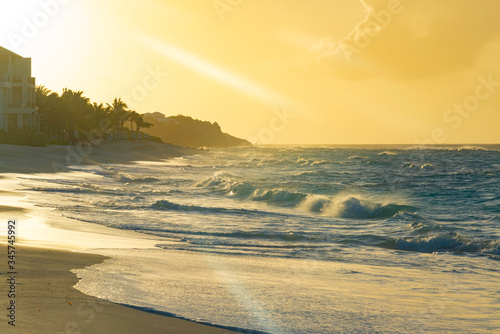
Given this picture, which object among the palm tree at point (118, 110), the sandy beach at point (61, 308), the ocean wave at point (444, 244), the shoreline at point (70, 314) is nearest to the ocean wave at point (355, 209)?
the ocean wave at point (444, 244)

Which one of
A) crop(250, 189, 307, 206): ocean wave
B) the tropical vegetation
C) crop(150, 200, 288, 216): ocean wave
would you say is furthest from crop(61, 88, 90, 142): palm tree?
crop(150, 200, 288, 216): ocean wave

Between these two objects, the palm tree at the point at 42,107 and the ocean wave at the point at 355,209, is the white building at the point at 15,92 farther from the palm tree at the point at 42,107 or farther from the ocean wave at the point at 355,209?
the ocean wave at the point at 355,209

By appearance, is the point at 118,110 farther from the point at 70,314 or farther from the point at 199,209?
the point at 70,314

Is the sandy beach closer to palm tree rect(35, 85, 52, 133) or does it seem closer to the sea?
the sea

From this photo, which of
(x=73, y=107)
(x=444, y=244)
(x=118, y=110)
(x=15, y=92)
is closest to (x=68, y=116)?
(x=73, y=107)

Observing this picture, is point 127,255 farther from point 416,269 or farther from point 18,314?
point 416,269

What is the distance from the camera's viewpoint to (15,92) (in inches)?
2653

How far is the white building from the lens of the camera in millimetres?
64312

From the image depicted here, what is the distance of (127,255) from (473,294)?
624cm

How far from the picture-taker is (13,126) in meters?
66.2

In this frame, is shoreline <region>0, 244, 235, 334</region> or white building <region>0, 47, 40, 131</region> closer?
shoreline <region>0, 244, 235, 334</region>

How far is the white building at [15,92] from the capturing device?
64.3 meters

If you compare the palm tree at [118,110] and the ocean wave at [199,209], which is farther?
the palm tree at [118,110]

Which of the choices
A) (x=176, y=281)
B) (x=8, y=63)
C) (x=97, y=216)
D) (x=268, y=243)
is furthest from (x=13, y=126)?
(x=176, y=281)
